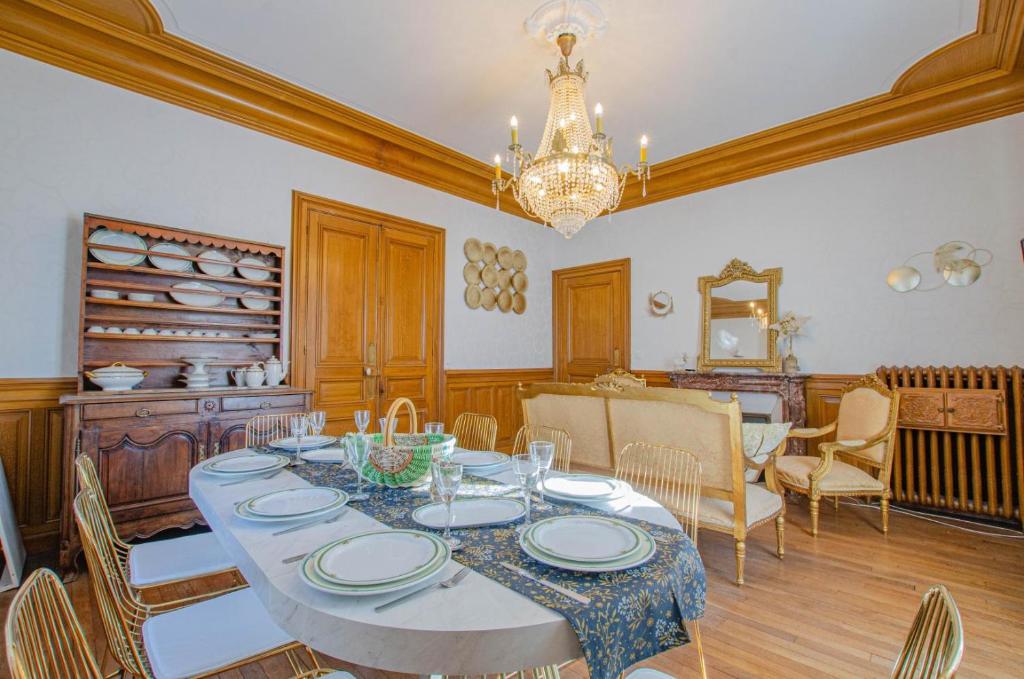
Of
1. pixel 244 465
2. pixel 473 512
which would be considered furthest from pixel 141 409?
pixel 473 512

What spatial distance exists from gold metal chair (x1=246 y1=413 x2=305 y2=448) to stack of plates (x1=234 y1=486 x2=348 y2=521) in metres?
1.41

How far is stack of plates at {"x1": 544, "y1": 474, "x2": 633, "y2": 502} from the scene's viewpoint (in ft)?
4.67

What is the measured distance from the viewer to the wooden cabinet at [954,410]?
3.20 m

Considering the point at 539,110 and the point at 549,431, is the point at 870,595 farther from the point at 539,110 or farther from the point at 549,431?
the point at 539,110

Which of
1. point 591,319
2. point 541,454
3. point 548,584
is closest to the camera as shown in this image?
point 548,584

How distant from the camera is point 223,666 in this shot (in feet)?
3.82

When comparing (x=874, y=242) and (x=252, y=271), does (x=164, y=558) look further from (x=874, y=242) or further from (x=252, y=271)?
(x=874, y=242)

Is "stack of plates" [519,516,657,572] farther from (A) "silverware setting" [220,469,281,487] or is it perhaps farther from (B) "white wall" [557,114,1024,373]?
(B) "white wall" [557,114,1024,373]

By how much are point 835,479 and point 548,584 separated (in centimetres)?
307

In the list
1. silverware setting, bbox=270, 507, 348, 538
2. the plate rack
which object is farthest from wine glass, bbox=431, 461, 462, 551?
the plate rack

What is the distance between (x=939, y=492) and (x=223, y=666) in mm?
4530

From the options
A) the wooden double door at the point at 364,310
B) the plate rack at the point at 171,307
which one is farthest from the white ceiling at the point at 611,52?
the plate rack at the point at 171,307

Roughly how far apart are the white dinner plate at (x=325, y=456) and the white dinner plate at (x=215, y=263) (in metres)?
1.97

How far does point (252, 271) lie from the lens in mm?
3547
